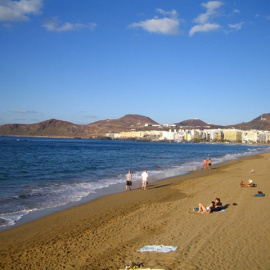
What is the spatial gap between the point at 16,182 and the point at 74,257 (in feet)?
44.5

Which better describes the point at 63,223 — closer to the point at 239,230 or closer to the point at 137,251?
the point at 137,251

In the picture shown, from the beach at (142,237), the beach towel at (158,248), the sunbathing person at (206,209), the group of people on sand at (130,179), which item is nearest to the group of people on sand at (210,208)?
the sunbathing person at (206,209)

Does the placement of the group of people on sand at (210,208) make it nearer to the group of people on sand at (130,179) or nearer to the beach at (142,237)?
the beach at (142,237)

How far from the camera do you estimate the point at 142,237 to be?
7754 millimetres

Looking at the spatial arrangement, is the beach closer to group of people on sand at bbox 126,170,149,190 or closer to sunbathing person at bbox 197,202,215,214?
sunbathing person at bbox 197,202,215,214

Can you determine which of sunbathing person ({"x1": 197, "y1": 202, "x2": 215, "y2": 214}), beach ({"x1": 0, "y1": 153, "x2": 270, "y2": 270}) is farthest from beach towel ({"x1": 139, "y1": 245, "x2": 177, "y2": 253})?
sunbathing person ({"x1": 197, "y1": 202, "x2": 215, "y2": 214})

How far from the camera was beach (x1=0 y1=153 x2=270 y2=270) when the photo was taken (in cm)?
619

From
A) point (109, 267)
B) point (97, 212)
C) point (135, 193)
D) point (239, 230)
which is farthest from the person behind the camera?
point (135, 193)

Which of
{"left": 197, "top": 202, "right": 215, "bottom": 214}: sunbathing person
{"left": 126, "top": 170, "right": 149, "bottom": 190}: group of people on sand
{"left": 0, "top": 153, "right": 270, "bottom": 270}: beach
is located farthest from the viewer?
{"left": 126, "top": 170, "right": 149, "bottom": 190}: group of people on sand

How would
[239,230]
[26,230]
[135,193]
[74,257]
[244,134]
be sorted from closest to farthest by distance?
1. [74,257]
2. [239,230]
3. [26,230]
4. [135,193]
5. [244,134]

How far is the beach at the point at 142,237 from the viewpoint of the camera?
20.3 feet

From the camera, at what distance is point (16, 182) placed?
734 inches

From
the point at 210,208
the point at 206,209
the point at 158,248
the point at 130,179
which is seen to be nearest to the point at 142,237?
the point at 158,248

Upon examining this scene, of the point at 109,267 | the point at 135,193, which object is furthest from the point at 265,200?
the point at 109,267
